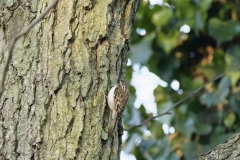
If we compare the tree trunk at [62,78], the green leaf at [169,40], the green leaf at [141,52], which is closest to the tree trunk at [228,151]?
the tree trunk at [62,78]

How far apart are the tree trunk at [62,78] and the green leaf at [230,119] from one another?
1728mm

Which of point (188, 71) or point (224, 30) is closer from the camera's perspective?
point (224, 30)

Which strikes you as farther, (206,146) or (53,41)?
(206,146)

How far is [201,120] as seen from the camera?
13.4 ft

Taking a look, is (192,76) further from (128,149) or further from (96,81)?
(96,81)

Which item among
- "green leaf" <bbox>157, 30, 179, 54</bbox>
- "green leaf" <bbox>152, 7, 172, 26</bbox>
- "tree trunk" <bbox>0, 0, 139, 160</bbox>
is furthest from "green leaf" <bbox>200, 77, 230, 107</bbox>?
"tree trunk" <bbox>0, 0, 139, 160</bbox>

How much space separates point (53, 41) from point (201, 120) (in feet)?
7.23

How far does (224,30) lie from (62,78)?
195 centimetres

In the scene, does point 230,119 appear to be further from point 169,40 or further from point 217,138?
point 169,40

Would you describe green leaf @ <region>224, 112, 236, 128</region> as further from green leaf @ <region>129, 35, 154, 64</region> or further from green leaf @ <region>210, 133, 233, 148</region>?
green leaf @ <region>129, 35, 154, 64</region>

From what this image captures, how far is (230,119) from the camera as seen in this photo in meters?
3.84

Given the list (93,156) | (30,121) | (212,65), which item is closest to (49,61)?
(30,121)

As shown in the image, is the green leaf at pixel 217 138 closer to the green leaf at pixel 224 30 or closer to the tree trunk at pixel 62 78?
the green leaf at pixel 224 30

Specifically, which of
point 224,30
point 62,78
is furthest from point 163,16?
point 62,78
